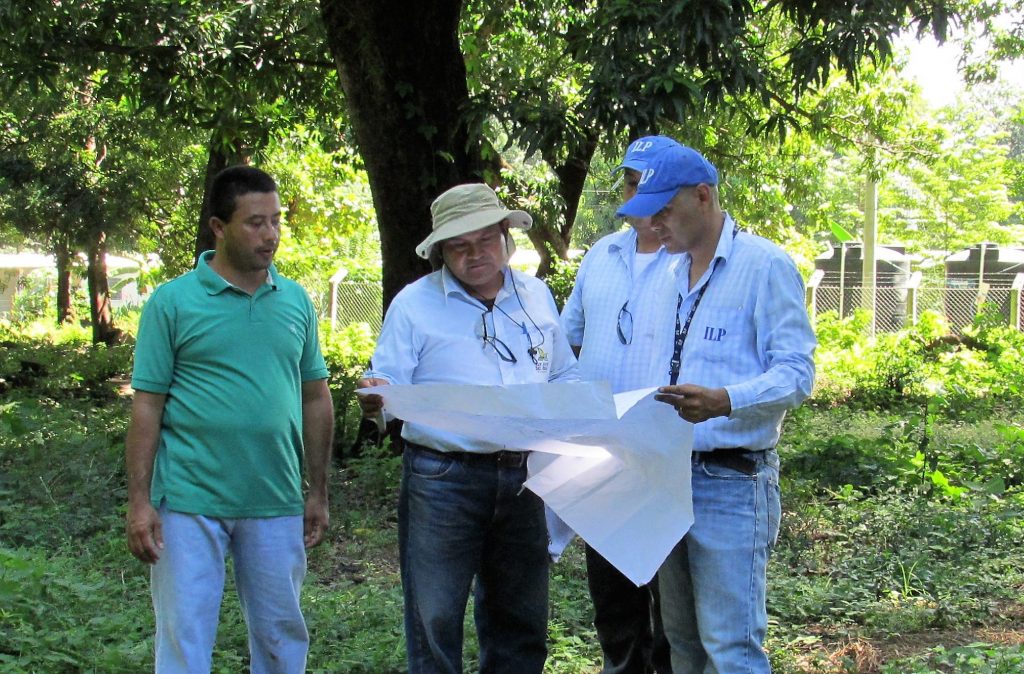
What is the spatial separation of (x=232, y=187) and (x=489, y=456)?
3.90 ft

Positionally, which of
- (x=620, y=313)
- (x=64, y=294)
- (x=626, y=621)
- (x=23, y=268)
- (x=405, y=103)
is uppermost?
(x=23, y=268)

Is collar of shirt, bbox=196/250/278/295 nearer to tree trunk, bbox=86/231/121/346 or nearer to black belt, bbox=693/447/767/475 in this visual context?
black belt, bbox=693/447/767/475

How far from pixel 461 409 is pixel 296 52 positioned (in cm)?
856

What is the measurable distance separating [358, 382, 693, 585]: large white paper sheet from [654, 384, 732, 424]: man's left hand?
91mm

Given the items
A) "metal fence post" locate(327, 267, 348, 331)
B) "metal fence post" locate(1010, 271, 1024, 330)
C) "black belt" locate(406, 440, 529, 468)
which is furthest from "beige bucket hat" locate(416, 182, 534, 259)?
"metal fence post" locate(1010, 271, 1024, 330)

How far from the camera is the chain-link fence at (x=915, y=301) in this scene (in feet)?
79.2

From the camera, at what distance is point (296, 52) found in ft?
36.8

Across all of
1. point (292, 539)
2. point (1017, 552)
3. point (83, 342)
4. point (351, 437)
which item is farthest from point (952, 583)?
point (83, 342)

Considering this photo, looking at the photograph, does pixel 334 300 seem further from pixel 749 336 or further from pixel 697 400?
pixel 697 400

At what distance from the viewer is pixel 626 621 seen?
4.21 m

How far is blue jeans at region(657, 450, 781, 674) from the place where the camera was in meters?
3.35

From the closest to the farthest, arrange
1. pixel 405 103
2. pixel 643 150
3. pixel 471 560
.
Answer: pixel 643 150 → pixel 471 560 → pixel 405 103

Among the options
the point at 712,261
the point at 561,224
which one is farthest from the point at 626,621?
the point at 561,224

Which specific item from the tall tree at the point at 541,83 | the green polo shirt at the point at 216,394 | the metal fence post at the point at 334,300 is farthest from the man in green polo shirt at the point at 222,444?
the metal fence post at the point at 334,300
